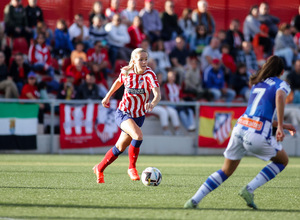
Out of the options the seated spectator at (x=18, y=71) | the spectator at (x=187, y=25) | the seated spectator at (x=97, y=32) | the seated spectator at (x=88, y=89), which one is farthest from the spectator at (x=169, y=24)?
the seated spectator at (x=18, y=71)

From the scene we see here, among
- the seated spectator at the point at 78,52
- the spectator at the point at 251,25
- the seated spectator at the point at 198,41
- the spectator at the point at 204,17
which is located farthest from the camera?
the spectator at the point at 251,25

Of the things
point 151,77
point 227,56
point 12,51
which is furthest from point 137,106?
point 227,56

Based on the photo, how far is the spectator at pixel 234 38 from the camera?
1925cm

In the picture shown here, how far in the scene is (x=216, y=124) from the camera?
54.2 ft

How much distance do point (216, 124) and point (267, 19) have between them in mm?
5878

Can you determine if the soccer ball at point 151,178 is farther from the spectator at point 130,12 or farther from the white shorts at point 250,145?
the spectator at point 130,12

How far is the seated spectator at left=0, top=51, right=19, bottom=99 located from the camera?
1555 cm

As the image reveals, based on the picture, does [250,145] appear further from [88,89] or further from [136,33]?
[136,33]

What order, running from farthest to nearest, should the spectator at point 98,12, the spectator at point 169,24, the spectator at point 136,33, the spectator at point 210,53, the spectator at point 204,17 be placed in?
1. the spectator at point 204,17
2. the spectator at point 169,24
3. the spectator at point 210,53
4. the spectator at point 98,12
5. the spectator at point 136,33

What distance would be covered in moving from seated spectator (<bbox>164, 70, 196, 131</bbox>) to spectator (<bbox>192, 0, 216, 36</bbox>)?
320cm

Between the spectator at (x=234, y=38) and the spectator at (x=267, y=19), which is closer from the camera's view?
the spectator at (x=234, y=38)

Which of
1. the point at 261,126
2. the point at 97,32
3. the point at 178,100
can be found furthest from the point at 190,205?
the point at 97,32

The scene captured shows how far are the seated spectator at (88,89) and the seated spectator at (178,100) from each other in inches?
82.0

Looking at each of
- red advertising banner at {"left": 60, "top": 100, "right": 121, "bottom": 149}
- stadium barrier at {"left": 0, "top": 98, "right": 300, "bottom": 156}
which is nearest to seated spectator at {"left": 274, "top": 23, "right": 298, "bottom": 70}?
stadium barrier at {"left": 0, "top": 98, "right": 300, "bottom": 156}
